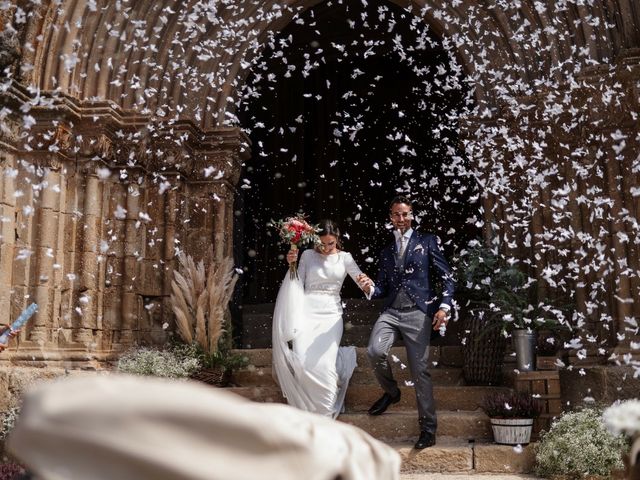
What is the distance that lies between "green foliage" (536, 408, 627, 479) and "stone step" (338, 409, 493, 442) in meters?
0.58

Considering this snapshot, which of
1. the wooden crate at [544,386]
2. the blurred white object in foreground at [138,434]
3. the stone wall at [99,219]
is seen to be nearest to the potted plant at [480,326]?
the wooden crate at [544,386]

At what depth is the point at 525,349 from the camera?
5133 millimetres

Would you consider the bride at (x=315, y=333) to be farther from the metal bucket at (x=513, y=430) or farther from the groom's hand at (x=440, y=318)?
the metal bucket at (x=513, y=430)

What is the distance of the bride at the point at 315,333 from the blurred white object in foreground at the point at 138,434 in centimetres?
402

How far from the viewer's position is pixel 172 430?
3.32ft

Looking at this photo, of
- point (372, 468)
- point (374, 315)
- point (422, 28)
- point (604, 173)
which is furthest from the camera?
point (422, 28)

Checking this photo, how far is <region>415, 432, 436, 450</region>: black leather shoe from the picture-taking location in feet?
15.1

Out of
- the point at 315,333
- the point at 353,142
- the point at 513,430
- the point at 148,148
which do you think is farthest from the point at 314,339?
the point at 353,142

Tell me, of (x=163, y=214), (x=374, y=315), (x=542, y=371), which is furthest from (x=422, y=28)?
(x=542, y=371)

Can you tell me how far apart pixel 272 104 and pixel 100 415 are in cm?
931

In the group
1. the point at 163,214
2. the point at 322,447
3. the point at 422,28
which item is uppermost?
the point at 422,28

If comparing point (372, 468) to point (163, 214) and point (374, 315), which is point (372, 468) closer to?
point (163, 214)

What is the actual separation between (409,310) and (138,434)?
4.17 metres

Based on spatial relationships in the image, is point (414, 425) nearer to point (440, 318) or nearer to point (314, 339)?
point (440, 318)
